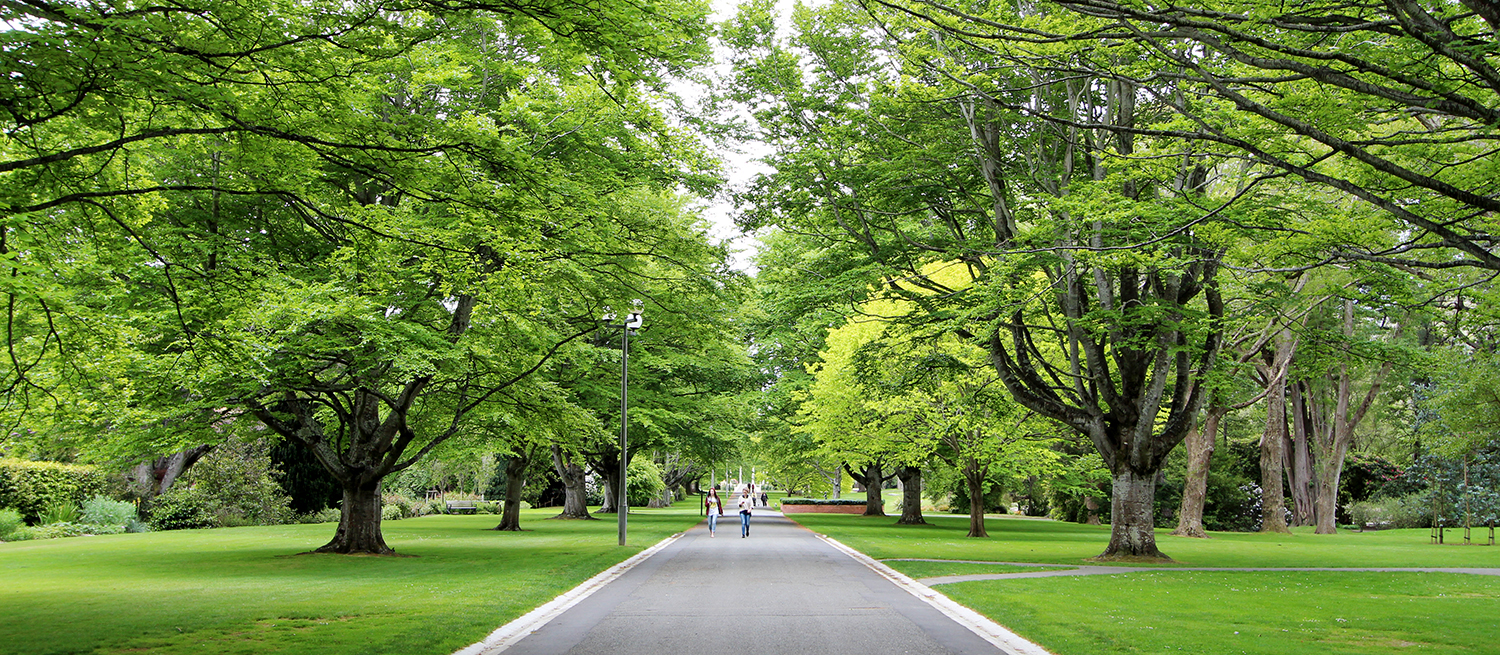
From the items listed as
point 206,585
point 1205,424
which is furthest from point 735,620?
point 1205,424

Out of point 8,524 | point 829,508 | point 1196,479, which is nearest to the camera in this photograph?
point 8,524

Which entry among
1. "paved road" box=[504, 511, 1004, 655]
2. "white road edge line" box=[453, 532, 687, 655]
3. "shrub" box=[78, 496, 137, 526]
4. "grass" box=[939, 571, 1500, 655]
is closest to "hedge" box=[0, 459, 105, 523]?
"shrub" box=[78, 496, 137, 526]

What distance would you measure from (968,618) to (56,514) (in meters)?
30.6

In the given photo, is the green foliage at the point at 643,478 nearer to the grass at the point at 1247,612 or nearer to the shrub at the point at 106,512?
the shrub at the point at 106,512

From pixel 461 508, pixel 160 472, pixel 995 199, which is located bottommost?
pixel 461 508

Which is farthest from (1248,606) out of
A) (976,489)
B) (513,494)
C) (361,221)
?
(513,494)

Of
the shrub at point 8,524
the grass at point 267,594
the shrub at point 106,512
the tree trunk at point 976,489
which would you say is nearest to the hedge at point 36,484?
the shrub at point 106,512

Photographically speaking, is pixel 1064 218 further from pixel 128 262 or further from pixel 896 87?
pixel 128 262

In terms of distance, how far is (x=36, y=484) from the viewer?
28938mm

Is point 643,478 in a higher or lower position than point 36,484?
lower

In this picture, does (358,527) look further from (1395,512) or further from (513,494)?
(1395,512)

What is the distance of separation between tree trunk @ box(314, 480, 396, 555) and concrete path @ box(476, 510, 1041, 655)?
733 centimetres

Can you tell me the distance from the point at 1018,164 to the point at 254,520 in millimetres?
33323

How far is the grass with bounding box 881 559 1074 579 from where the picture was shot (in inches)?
671
